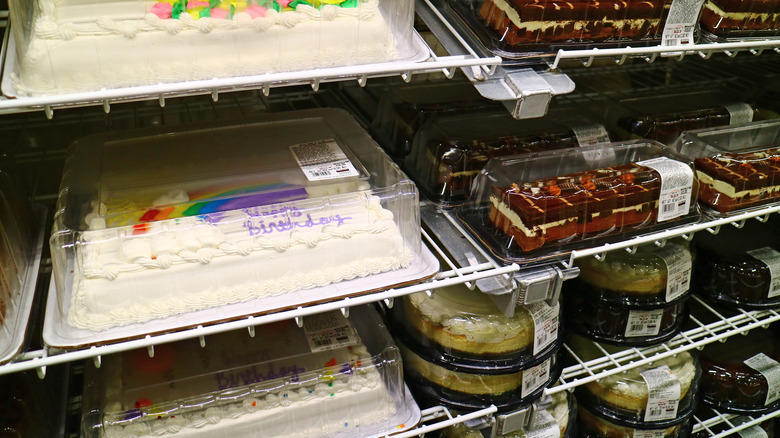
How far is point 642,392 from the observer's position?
5.78 feet

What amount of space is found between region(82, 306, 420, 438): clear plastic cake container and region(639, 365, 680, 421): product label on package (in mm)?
733

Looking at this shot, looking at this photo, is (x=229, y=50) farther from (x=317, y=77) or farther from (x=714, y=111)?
(x=714, y=111)

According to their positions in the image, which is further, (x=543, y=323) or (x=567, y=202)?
(x=543, y=323)

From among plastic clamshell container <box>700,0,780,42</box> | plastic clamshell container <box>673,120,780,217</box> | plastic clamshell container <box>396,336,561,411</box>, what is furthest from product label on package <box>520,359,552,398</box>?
plastic clamshell container <box>700,0,780,42</box>

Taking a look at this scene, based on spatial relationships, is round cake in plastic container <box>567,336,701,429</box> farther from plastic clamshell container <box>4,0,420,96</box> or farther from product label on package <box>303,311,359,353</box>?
plastic clamshell container <box>4,0,420,96</box>

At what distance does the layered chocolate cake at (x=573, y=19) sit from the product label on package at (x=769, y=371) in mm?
1159

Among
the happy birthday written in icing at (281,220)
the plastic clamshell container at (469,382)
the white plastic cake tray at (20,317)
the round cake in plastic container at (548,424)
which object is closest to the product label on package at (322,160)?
the happy birthday written in icing at (281,220)

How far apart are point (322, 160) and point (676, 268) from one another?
984 millimetres

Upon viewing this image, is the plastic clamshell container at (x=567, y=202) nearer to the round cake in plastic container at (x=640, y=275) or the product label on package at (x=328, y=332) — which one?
the round cake in plastic container at (x=640, y=275)

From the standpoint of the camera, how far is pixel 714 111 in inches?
77.1

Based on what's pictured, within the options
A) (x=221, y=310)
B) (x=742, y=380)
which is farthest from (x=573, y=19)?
(x=742, y=380)

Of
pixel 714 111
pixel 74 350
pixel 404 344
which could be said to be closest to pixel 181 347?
pixel 74 350

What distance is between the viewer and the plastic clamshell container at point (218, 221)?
1.13m

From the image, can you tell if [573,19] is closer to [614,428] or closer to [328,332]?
[328,332]
